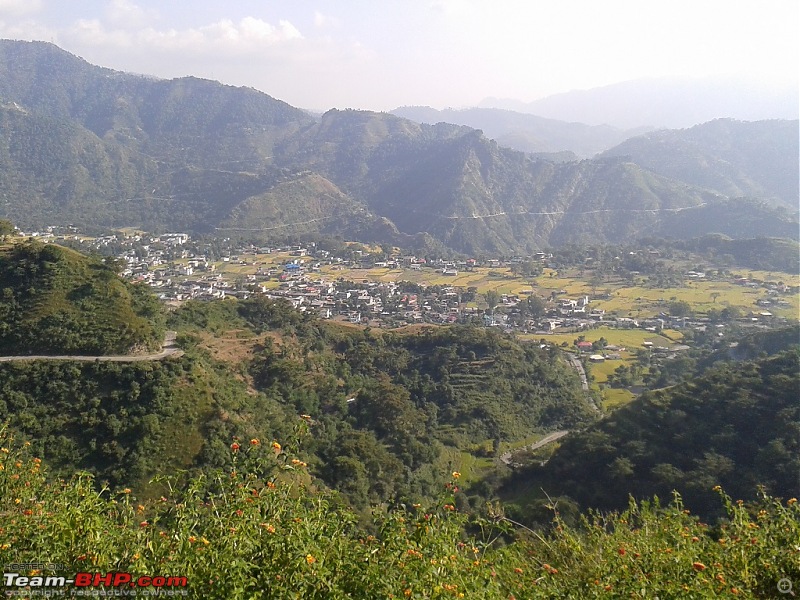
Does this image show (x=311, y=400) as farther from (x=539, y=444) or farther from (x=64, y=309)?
(x=539, y=444)

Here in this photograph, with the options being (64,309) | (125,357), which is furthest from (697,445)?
(64,309)

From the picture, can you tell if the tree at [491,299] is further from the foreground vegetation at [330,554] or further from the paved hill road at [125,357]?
the foreground vegetation at [330,554]

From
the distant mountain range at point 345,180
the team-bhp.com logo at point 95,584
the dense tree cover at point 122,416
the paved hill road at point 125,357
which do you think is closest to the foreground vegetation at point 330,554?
the team-bhp.com logo at point 95,584

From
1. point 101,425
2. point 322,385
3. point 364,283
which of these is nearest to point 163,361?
point 101,425

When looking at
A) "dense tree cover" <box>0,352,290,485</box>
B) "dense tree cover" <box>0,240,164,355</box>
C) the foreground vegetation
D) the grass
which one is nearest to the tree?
the grass

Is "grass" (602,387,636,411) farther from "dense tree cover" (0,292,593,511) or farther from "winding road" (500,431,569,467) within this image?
"winding road" (500,431,569,467)
